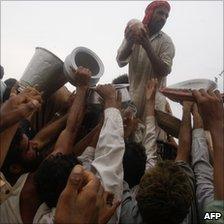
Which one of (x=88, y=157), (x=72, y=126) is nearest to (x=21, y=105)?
(x=88, y=157)

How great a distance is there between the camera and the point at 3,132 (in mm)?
1831

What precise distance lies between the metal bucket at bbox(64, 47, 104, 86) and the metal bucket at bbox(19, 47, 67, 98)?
17 centimetres

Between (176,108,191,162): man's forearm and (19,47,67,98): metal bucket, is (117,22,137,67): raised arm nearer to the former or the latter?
(19,47,67,98): metal bucket

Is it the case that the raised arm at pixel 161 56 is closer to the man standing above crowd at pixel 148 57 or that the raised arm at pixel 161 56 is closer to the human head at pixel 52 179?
the man standing above crowd at pixel 148 57

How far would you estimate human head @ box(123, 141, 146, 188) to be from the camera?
251cm

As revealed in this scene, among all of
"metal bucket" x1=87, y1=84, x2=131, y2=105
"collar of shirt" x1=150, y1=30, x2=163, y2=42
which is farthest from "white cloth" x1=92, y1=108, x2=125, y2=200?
"collar of shirt" x1=150, y1=30, x2=163, y2=42

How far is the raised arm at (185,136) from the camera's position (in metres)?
2.73

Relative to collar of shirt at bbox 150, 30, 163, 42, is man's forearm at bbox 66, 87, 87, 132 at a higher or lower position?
lower

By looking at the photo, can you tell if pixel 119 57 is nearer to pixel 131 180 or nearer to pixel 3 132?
pixel 131 180

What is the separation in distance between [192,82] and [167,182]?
1133 millimetres

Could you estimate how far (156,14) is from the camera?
11.6 ft

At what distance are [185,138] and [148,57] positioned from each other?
917 millimetres

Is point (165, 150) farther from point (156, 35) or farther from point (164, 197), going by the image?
point (164, 197)

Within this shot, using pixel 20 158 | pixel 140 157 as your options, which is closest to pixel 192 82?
pixel 140 157
